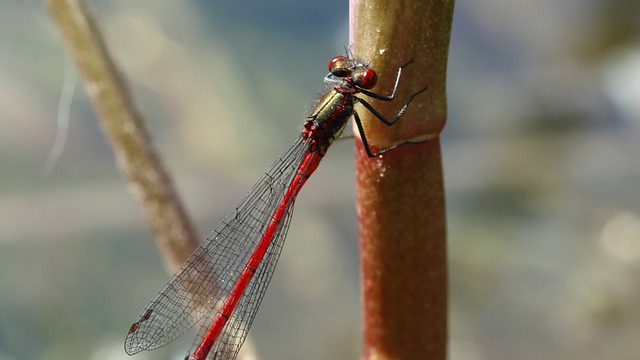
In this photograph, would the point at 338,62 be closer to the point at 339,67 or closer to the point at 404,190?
the point at 339,67

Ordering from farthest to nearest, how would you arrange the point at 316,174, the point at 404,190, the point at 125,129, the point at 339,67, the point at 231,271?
1. the point at 316,174
2. the point at 231,271
3. the point at 339,67
4. the point at 125,129
5. the point at 404,190

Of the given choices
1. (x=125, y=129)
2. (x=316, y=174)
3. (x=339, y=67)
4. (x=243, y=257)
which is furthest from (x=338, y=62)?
(x=316, y=174)

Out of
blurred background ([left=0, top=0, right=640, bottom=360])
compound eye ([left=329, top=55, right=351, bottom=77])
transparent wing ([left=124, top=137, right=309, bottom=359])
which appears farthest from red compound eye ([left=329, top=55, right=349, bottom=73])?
blurred background ([left=0, top=0, right=640, bottom=360])

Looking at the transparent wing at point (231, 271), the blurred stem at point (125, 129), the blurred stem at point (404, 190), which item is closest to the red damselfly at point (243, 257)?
the transparent wing at point (231, 271)

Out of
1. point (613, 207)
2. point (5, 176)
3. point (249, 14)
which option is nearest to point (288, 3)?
point (249, 14)

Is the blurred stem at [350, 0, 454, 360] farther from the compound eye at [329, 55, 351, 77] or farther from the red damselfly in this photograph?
the red damselfly

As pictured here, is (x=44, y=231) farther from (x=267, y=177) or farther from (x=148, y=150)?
(x=148, y=150)
